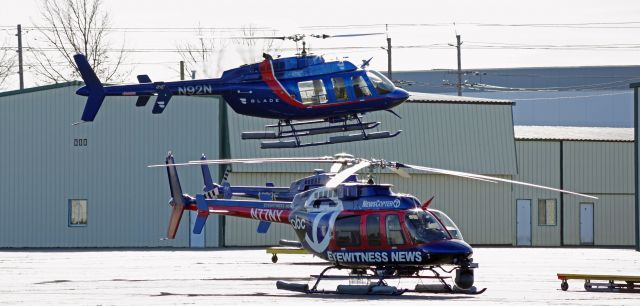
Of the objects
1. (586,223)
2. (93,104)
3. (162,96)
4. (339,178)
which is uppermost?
(162,96)

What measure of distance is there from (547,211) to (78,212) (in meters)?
20.6

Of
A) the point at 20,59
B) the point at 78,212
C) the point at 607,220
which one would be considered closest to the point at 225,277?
the point at 78,212

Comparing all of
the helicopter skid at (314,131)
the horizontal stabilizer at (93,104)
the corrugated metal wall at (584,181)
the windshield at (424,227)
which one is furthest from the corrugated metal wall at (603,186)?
the windshield at (424,227)

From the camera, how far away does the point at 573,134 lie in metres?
59.2

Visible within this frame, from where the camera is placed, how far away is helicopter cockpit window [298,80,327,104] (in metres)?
35.7

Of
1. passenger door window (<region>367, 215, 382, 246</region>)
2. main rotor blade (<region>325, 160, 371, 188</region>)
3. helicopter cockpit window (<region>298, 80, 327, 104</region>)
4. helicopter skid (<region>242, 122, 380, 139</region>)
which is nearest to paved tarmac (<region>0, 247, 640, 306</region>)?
passenger door window (<region>367, 215, 382, 246</region>)

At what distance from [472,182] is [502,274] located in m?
22.4

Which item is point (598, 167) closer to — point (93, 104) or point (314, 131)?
point (314, 131)

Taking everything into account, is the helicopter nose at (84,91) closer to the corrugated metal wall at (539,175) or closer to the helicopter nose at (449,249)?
the helicopter nose at (449,249)

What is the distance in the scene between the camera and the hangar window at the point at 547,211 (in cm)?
5575

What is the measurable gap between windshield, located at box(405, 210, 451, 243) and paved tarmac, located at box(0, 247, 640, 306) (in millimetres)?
1137

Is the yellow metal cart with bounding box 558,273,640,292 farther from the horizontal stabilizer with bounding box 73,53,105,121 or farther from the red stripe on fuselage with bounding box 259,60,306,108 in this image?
the horizontal stabilizer with bounding box 73,53,105,121

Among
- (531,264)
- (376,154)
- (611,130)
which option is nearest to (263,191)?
(531,264)

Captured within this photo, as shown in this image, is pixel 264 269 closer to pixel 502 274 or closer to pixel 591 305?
pixel 502 274
